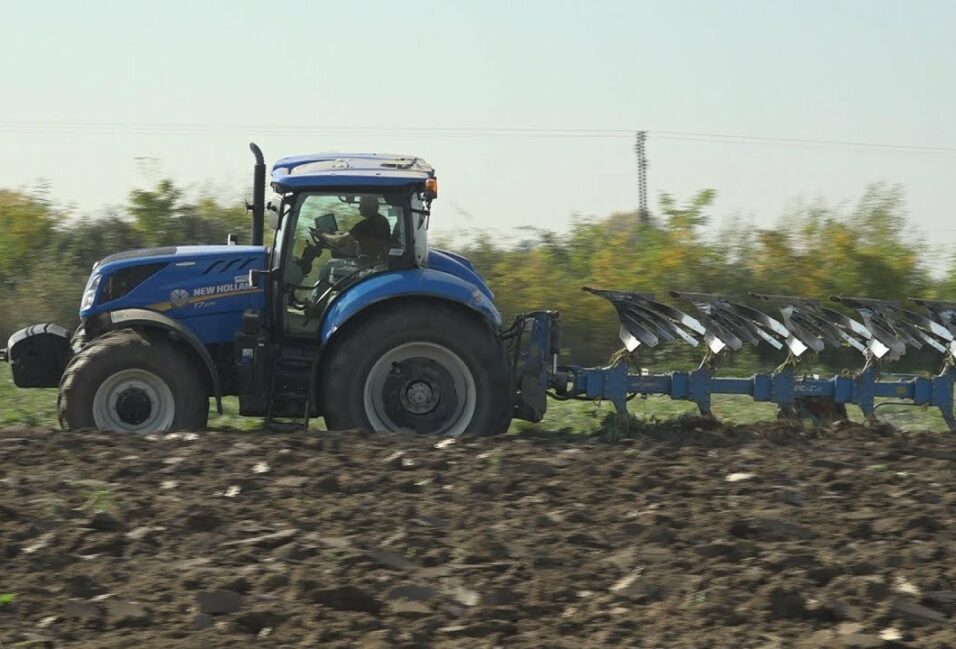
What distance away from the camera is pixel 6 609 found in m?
6.01

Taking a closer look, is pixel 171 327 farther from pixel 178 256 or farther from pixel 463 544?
pixel 463 544

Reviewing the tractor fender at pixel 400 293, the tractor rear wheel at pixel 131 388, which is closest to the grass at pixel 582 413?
the tractor rear wheel at pixel 131 388

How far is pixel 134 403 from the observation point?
9.83 metres

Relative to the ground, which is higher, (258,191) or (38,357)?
(258,191)

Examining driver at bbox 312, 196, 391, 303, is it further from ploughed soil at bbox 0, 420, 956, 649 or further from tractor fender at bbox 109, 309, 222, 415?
ploughed soil at bbox 0, 420, 956, 649

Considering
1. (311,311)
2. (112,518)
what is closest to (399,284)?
(311,311)

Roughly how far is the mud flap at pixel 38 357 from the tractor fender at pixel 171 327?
66 centimetres

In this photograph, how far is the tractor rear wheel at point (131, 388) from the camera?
382 inches

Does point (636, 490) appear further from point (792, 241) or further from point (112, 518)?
point (792, 241)

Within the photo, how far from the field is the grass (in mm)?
1772

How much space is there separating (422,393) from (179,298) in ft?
6.07

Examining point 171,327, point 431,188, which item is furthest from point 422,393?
point 171,327

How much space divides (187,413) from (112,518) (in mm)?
2777

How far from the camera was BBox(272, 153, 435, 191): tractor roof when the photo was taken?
32.7 feet
